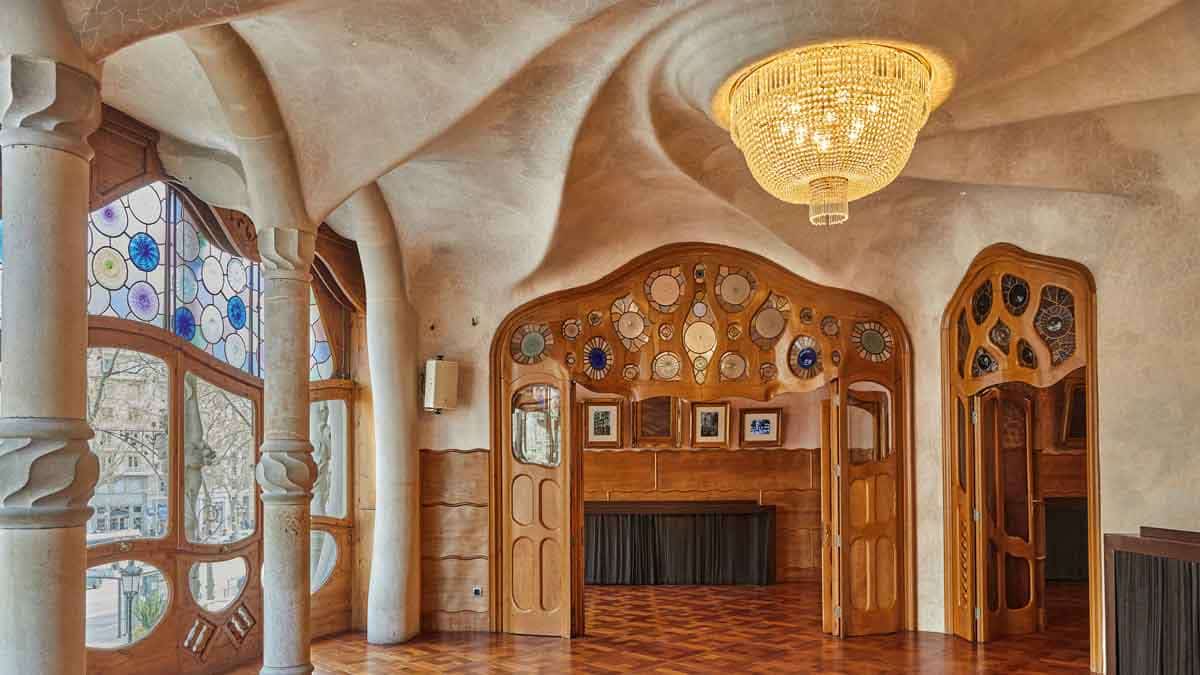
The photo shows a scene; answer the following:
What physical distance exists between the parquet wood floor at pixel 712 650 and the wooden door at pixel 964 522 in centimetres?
23

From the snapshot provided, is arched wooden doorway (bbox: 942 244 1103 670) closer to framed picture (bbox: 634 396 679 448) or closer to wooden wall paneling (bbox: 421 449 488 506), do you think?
framed picture (bbox: 634 396 679 448)

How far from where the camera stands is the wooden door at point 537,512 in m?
8.52

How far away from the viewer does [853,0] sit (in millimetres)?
4363

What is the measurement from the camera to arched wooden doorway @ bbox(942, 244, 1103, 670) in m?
7.31

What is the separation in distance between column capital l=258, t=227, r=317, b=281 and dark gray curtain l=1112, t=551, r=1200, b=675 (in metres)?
4.72

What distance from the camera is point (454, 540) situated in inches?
340

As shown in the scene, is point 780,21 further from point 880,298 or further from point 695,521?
point 695,521

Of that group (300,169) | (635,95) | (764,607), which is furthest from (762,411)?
(300,169)

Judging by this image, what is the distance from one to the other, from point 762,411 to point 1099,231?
5.20 metres

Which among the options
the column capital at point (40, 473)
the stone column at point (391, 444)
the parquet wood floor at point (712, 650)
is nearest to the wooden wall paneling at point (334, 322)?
the stone column at point (391, 444)

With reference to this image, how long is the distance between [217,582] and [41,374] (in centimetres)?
459

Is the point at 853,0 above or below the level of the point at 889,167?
above

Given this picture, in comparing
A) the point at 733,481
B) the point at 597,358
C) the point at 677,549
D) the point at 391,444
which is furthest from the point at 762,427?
the point at 391,444

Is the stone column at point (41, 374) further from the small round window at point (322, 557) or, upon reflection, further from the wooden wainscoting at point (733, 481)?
the wooden wainscoting at point (733, 481)
